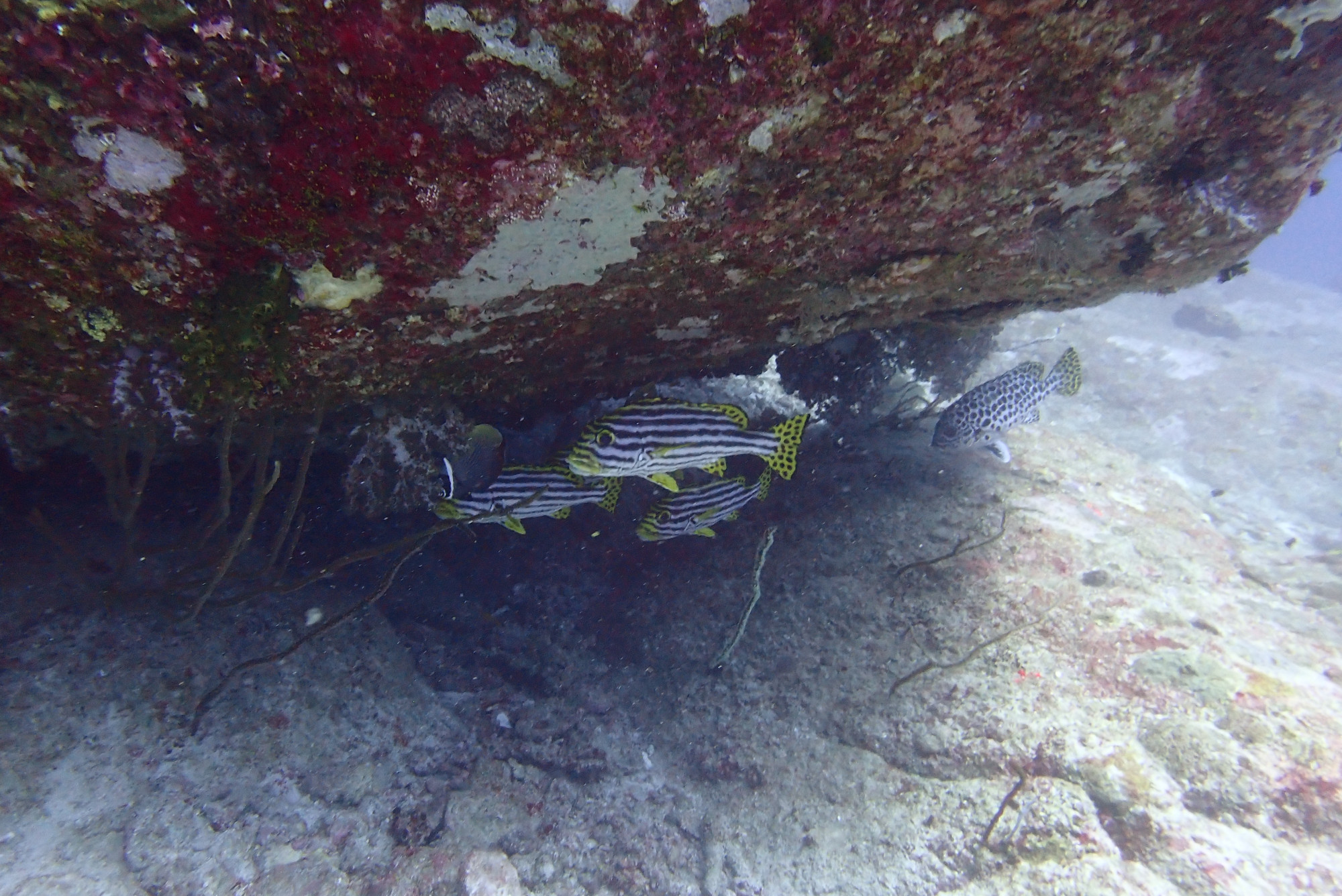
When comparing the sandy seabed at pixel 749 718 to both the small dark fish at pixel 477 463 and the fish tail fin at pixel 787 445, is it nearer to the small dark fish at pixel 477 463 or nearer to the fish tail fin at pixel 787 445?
the small dark fish at pixel 477 463

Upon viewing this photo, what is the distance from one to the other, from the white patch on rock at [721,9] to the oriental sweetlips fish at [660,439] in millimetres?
1859

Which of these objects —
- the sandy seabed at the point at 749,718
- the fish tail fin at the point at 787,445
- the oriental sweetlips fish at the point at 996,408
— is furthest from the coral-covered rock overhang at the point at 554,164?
the oriental sweetlips fish at the point at 996,408

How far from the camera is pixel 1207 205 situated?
2.84 metres

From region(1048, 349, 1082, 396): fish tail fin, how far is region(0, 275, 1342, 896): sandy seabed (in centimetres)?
96

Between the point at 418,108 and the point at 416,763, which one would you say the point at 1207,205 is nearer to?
the point at 418,108

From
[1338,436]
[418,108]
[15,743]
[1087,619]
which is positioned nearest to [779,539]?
[1087,619]

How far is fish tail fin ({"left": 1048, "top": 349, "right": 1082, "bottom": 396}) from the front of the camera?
18.9 feet

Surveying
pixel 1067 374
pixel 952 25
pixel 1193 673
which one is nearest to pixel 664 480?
pixel 952 25

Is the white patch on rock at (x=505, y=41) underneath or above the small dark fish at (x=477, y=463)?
above

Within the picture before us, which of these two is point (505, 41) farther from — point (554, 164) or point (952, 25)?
point (952, 25)

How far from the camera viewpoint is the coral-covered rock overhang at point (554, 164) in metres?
1.65

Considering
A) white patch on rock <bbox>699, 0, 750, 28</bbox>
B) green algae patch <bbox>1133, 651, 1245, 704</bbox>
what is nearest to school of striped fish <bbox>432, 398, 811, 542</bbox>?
white patch on rock <bbox>699, 0, 750, 28</bbox>

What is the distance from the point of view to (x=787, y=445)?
11.7ft

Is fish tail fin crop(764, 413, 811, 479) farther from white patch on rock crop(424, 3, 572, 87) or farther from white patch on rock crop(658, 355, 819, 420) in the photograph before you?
white patch on rock crop(424, 3, 572, 87)
